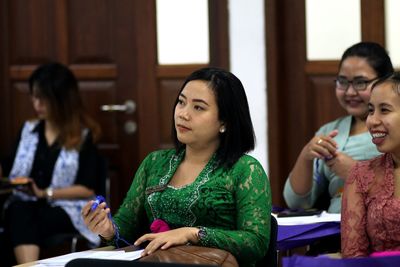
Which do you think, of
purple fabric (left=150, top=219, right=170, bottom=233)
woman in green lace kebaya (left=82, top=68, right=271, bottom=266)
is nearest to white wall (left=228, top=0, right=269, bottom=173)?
woman in green lace kebaya (left=82, top=68, right=271, bottom=266)

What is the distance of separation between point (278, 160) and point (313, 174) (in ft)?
4.02

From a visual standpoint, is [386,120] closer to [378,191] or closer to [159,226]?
[378,191]

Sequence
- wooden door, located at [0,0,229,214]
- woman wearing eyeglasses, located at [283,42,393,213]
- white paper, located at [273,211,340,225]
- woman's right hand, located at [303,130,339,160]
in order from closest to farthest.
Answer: white paper, located at [273,211,340,225], woman's right hand, located at [303,130,339,160], woman wearing eyeglasses, located at [283,42,393,213], wooden door, located at [0,0,229,214]

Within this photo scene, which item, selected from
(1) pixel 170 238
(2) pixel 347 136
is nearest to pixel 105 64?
(2) pixel 347 136

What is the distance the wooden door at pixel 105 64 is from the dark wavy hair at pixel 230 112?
7.40ft

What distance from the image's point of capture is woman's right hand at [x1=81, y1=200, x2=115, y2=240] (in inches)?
120

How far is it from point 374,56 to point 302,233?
3.26ft

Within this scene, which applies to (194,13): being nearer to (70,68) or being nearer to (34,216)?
(70,68)

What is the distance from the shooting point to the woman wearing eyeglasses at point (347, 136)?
13.3 feet

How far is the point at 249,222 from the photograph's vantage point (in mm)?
3041

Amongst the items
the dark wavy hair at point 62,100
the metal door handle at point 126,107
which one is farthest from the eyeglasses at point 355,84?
the metal door handle at point 126,107

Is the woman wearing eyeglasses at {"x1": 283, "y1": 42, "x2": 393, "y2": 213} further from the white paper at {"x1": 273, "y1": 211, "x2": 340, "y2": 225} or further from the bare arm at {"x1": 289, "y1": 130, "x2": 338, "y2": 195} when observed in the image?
the white paper at {"x1": 273, "y1": 211, "x2": 340, "y2": 225}

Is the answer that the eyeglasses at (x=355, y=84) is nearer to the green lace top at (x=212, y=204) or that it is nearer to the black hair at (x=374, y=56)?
the black hair at (x=374, y=56)

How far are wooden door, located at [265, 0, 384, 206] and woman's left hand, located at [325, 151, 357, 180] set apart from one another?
4.41 feet
